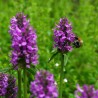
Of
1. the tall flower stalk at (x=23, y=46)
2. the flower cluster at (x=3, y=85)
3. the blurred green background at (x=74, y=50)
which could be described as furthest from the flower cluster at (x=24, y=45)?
the blurred green background at (x=74, y=50)

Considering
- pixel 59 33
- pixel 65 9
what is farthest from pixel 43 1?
pixel 59 33

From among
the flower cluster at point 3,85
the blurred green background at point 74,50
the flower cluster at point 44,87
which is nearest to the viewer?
the flower cluster at point 44,87

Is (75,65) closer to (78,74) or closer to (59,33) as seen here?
(78,74)

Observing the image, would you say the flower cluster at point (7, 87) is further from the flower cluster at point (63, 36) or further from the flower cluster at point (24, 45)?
the flower cluster at point (63, 36)

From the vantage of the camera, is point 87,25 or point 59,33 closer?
point 59,33

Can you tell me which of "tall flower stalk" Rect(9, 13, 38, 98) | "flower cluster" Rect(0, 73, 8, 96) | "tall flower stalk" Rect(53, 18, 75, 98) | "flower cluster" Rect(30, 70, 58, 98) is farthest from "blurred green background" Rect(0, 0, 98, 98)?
"flower cluster" Rect(30, 70, 58, 98)

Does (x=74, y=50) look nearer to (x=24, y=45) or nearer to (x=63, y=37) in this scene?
(x=63, y=37)
